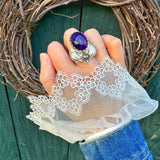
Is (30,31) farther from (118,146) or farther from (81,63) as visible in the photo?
(118,146)

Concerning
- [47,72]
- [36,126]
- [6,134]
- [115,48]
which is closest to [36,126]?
[36,126]

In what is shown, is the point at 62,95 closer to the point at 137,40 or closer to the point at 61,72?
the point at 61,72

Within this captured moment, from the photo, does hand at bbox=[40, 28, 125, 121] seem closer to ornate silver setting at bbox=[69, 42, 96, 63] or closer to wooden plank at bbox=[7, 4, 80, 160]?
ornate silver setting at bbox=[69, 42, 96, 63]

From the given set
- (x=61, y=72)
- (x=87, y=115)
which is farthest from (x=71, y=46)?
(x=87, y=115)

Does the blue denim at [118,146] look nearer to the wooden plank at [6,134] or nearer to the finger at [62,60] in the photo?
the finger at [62,60]

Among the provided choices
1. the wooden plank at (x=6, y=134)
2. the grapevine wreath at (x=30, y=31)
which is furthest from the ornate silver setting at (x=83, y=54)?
the wooden plank at (x=6, y=134)

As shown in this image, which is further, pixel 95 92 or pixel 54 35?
pixel 54 35
